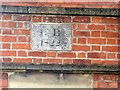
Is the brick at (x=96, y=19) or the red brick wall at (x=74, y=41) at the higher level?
the brick at (x=96, y=19)

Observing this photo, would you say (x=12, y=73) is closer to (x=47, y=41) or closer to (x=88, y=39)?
(x=47, y=41)

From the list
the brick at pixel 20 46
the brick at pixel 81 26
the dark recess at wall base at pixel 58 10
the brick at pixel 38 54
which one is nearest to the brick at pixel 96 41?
the brick at pixel 81 26

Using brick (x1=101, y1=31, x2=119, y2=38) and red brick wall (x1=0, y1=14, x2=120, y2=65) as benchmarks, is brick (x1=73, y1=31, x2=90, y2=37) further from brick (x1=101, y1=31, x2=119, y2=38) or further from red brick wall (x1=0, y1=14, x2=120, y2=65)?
brick (x1=101, y1=31, x2=119, y2=38)

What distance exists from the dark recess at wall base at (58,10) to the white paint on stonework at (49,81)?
0.54 metres

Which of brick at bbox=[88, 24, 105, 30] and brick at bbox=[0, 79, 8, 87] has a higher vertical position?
brick at bbox=[88, 24, 105, 30]

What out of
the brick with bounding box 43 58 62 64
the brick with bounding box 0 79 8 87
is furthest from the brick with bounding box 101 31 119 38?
the brick with bounding box 0 79 8 87

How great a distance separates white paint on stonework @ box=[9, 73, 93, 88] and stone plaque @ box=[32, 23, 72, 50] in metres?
0.24

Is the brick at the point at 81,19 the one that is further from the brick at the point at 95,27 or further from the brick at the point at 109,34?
the brick at the point at 109,34

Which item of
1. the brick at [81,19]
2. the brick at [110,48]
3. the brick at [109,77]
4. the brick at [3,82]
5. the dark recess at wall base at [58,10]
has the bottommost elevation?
the brick at [3,82]

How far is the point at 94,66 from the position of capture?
2.65 meters

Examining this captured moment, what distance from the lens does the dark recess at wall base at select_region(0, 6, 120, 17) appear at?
2662mm

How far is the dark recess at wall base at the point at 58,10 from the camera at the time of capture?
8.73ft

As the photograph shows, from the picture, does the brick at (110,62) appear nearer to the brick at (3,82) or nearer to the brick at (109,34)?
the brick at (109,34)

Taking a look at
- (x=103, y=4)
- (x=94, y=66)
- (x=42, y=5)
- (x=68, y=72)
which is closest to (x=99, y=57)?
(x=94, y=66)
